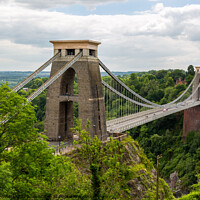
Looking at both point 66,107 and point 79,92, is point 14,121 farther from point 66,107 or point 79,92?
point 66,107

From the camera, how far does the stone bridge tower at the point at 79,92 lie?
70.7 feet

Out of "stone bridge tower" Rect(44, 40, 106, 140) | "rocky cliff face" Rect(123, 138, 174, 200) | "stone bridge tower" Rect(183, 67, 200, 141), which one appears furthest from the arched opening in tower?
"stone bridge tower" Rect(183, 67, 200, 141)

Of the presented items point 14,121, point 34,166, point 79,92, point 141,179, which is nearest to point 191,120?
point 141,179

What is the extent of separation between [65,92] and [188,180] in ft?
68.6

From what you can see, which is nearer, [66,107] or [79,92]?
[79,92]

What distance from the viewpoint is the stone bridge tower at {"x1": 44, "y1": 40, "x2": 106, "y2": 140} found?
2156 centimetres

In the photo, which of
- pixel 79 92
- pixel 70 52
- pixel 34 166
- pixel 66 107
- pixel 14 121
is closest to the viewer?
pixel 34 166

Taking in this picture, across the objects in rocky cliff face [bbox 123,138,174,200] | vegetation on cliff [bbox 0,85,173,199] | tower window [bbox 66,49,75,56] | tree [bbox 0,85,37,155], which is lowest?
rocky cliff face [bbox 123,138,174,200]

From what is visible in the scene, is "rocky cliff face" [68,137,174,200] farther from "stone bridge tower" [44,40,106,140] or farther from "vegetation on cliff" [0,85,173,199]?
"vegetation on cliff" [0,85,173,199]

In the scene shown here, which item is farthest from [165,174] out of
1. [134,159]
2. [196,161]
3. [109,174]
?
[109,174]

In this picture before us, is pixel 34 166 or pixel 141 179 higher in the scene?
pixel 34 166

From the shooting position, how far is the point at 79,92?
21766 mm

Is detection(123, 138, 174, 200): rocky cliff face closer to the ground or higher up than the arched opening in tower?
closer to the ground

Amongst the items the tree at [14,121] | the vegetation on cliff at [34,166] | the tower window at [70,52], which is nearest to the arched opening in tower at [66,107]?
the tower window at [70,52]
